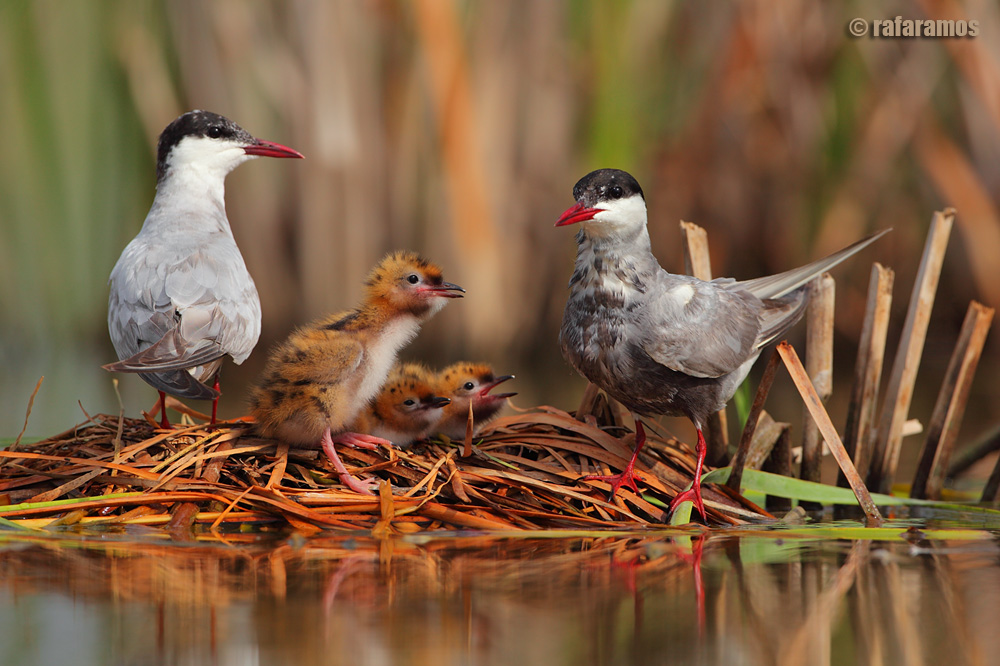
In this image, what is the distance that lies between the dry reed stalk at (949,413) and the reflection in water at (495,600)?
1.06m

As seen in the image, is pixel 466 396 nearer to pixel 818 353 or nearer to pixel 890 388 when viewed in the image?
pixel 818 353

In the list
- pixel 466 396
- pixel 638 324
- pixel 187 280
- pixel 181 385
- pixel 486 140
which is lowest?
pixel 466 396

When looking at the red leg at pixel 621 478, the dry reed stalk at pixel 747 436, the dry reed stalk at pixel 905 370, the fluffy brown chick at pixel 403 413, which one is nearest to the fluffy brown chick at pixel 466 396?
the fluffy brown chick at pixel 403 413

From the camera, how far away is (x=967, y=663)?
6.50 feet

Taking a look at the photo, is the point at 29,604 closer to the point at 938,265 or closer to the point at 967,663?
the point at 967,663

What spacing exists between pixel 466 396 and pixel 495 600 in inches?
72.9

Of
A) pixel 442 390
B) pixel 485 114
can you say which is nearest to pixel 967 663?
pixel 442 390

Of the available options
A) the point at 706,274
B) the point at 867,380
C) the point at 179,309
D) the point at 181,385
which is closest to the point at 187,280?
the point at 179,309

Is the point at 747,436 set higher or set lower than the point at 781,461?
higher

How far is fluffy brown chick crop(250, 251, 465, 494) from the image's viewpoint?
348cm

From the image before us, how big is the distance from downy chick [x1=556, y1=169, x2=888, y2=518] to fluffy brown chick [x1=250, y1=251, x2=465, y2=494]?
53cm

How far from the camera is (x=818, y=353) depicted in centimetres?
410

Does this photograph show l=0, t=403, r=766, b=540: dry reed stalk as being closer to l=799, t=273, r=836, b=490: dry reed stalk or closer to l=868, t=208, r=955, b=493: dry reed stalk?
l=799, t=273, r=836, b=490: dry reed stalk

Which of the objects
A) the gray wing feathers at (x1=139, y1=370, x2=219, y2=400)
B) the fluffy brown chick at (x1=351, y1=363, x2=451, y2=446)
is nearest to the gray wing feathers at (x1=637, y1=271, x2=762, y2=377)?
the fluffy brown chick at (x1=351, y1=363, x2=451, y2=446)
